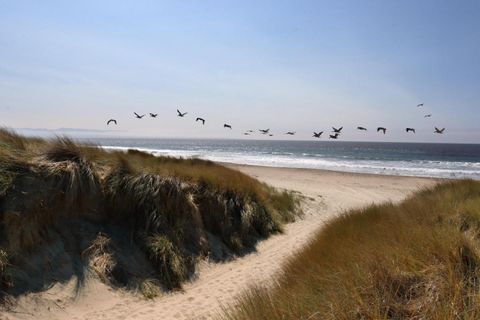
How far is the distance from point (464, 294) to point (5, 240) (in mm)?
6477

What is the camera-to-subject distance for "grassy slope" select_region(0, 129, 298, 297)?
662cm

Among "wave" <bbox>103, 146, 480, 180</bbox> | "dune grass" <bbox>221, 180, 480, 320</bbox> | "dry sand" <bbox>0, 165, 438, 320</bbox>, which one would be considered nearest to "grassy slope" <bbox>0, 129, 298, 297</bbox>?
"dry sand" <bbox>0, 165, 438, 320</bbox>

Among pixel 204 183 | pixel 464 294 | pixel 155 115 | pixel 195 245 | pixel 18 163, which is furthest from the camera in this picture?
pixel 155 115

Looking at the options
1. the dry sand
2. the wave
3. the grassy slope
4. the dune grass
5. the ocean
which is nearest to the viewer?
the dune grass

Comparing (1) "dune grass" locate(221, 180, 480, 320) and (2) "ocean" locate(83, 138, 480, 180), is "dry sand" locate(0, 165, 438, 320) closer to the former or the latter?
(1) "dune grass" locate(221, 180, 480, 320)

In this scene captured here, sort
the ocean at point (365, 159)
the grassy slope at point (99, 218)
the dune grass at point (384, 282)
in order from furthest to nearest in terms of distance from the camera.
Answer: the ocean at point (365, 159) → the grassy slope at point (99, 218) → the dune grass at point (384, 282)

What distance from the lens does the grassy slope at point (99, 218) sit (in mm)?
6621

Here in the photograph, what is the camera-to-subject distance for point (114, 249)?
769 cm

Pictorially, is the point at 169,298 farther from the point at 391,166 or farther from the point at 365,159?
the point at 365,159

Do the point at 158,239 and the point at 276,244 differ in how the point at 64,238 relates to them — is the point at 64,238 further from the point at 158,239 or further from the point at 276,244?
the point at 276,244

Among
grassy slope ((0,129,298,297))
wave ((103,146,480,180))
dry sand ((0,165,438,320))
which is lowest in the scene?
wave ((103,146,480,180))

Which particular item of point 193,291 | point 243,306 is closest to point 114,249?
point 193,291

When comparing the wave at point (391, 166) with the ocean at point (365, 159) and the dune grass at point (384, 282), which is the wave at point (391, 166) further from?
the dune grass at point (384, 282)

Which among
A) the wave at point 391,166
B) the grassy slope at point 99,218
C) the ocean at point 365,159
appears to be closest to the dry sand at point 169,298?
the grassy slope at point 99,218
